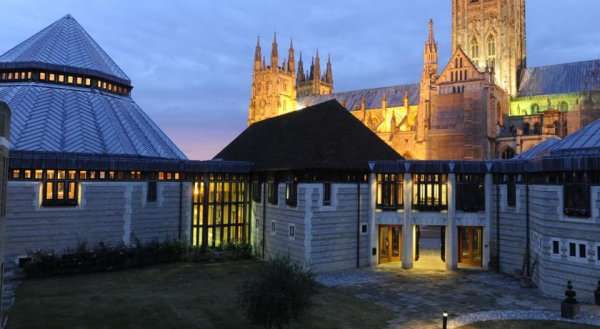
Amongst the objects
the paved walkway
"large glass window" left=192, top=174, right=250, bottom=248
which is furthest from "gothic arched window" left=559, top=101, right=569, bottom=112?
"large glass window" left=192, top=174, right=250, bottom=248

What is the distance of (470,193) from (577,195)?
34.4ft

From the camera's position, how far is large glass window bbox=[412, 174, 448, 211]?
34.9 meters

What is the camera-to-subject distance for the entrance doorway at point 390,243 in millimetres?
36562

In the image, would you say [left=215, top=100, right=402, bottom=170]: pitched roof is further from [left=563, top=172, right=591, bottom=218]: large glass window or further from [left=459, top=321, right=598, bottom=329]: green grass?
[left=459, top=321, right=598, bottom=329]: green grass

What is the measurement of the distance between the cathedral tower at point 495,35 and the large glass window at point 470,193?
193 feet

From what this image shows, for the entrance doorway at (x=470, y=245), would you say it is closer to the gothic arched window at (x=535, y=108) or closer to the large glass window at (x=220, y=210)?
the large glass window at (x=220, y=210)

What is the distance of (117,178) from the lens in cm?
3228

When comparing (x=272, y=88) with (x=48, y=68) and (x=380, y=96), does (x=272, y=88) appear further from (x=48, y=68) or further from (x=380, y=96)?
(x=48, y=68)

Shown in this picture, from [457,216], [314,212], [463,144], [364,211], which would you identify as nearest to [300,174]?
[314,212]

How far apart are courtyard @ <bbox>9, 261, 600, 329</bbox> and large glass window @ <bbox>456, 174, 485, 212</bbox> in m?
5.24

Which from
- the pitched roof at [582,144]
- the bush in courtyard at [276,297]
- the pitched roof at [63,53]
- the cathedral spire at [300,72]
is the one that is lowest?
the bush in courtyard at [276,297]

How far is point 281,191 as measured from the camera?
34.6 m

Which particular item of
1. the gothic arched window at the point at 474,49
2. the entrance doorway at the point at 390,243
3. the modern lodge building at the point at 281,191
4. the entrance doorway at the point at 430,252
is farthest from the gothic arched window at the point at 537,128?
the entrance doorway at the point at 390,243

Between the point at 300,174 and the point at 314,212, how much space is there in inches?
118
